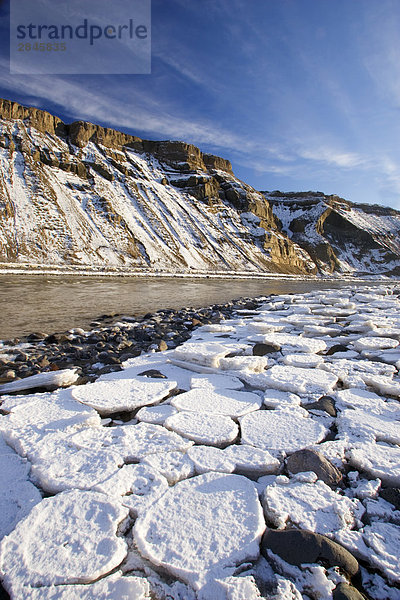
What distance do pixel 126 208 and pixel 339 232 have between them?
56.0 meters

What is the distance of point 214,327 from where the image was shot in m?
4.89

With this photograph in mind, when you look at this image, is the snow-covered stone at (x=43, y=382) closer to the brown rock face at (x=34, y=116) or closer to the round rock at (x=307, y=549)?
the round rock at (x=307, y=549)

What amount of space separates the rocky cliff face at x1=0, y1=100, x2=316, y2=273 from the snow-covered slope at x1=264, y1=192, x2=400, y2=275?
1182 centimetres

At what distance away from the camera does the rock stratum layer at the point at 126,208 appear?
92.0ft

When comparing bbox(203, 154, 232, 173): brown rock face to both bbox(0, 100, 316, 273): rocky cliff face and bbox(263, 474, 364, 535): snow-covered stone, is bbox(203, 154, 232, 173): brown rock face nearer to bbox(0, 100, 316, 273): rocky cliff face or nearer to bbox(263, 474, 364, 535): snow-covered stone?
bbox(0, 100, 316, 273): rocky cliff face

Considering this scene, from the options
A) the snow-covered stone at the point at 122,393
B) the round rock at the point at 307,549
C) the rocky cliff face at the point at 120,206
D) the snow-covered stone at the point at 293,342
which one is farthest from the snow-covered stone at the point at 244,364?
the rocky cliff face at the point at 120,206

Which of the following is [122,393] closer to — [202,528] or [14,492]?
[14,492]

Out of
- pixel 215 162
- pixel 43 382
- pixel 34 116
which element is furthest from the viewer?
pixel 215 162

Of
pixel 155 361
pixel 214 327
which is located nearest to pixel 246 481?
pixel 155 361

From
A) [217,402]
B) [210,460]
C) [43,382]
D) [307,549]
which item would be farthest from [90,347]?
[307,549]

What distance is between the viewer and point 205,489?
1.37m

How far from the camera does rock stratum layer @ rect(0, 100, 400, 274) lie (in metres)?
28.0

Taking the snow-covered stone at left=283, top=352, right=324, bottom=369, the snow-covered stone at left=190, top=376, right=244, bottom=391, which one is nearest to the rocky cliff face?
the snow-covered stone at left=190, top=376, right=244, bottom=391

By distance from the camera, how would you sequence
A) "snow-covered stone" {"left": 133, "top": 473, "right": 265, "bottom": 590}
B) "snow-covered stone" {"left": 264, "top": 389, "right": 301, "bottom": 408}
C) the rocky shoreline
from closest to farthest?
1. "snow-covered stone" {"left": 133, "top": 473, "right": 265, "bottom": 590}
2. "snow-covered stone" {"left": 264, "top": 389, "right": 301, "bottom": 408}
3. the rocky shoreline
